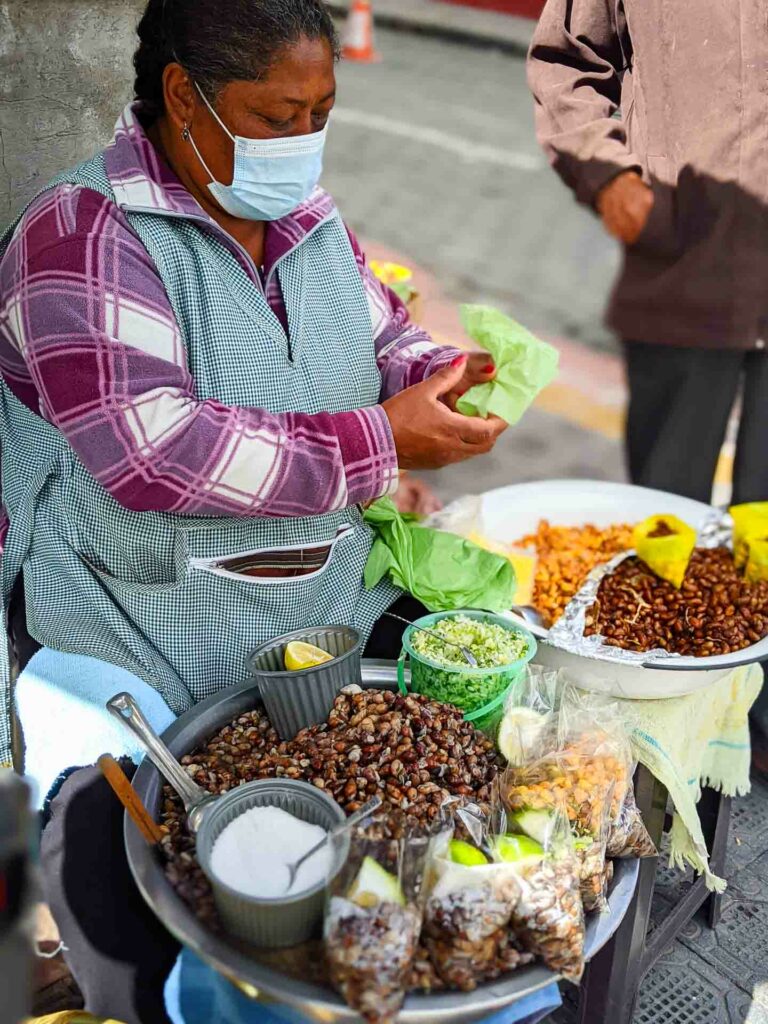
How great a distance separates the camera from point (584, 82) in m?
2.86

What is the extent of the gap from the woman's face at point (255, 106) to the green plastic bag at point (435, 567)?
771 mm

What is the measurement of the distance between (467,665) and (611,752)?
0.29 metres

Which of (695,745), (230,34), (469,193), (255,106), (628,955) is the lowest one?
(469,193)

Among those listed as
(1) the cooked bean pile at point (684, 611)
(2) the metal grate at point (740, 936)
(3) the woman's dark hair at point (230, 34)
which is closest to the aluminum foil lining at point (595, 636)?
(1) the cooked bean pile at point (684, 611)

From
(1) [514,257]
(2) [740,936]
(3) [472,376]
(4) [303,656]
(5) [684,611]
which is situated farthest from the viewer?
(1) [514,257]

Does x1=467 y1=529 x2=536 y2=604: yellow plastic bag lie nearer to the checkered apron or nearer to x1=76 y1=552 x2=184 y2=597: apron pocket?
the checkered apron

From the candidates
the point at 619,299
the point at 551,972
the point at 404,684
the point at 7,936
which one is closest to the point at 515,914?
the point at 551,972

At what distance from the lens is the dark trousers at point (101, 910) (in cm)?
154

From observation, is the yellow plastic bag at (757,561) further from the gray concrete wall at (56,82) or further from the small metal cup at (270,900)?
the gray concrete wall at (56,82)

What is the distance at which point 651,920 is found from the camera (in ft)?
8.06

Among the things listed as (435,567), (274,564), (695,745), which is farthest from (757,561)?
(274,564)

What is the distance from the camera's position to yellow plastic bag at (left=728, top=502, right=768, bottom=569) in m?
2.42

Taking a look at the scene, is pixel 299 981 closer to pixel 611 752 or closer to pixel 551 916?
pixel 551 916

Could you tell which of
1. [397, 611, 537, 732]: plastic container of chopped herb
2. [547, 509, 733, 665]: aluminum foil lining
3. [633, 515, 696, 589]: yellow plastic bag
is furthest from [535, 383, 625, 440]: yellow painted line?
[397, 611, 537, 732]: plastic container of chopped herb
